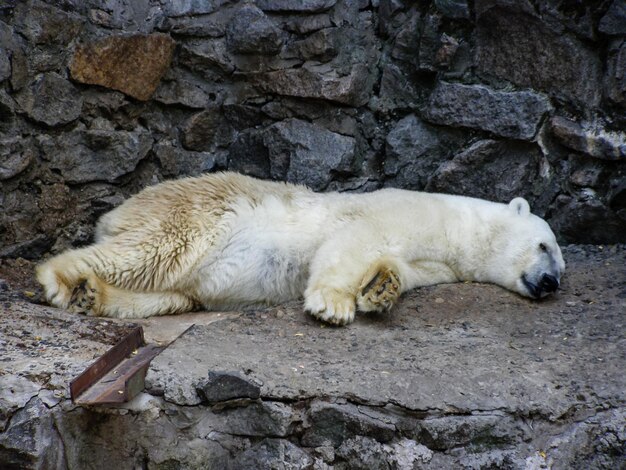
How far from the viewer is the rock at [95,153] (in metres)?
4.04

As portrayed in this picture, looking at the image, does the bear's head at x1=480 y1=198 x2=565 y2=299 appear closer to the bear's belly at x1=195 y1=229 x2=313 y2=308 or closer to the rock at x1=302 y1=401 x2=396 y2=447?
the bear's belly at x1=195 y1=229 x2=313 y2=308

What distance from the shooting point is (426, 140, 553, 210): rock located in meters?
4.19

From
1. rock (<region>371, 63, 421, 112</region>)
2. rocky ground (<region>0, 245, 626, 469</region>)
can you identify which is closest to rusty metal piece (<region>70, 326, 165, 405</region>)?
rocky ground (<region>0, 245, 626, 469</region>)

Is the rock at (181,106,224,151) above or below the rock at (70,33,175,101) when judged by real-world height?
below

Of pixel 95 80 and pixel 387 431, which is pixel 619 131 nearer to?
pixel 387 431

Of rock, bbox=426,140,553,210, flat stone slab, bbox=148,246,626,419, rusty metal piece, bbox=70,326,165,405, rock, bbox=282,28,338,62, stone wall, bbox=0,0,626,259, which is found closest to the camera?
rusty metal piece, bbox=70,326,165,405

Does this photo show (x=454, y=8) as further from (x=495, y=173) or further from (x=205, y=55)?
(x=205, y=55)

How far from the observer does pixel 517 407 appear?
8.04 ft

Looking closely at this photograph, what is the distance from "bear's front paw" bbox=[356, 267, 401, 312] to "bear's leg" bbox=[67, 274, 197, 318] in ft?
3.10

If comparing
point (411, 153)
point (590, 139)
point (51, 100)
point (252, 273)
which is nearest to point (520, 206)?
point (590, 139)

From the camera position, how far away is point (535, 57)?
4.03m

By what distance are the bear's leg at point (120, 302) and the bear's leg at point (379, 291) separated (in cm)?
94

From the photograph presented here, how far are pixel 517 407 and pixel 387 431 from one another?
0.45 m

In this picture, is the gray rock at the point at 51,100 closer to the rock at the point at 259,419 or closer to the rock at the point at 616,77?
the rock at the point at 259,419
